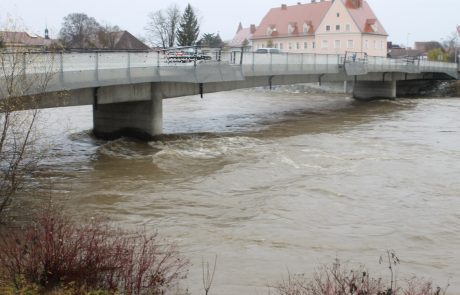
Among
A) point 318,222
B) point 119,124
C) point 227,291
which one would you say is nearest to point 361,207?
point 318,222

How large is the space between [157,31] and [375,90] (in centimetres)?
5726

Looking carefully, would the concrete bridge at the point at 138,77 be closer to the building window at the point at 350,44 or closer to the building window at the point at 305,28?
the building window at the point at 350,44

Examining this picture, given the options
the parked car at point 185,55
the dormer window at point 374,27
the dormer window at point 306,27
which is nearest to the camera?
the parked car at point 185,55

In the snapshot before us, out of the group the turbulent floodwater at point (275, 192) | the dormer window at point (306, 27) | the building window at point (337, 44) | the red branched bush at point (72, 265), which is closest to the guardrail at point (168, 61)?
the turbulent floodwater at point (275, 192)

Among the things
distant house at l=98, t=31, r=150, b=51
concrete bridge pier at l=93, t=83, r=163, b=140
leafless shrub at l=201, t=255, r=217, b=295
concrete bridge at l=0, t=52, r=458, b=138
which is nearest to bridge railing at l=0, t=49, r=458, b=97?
concrete bridge at l=0, t=52, r=458, b=138

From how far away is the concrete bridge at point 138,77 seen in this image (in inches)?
627

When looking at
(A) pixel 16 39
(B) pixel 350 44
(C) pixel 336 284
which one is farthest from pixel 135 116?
(B) pixel 350 44

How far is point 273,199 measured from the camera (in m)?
15.6

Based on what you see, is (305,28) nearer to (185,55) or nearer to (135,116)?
(135,116)

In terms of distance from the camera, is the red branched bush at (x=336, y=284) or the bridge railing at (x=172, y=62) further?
the bridge railing at (x=172, y=62)

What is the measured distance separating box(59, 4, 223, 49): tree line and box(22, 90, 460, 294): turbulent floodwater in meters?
56.3

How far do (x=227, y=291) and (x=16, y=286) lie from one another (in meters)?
3.38

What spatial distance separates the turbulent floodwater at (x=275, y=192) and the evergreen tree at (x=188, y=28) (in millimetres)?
61623

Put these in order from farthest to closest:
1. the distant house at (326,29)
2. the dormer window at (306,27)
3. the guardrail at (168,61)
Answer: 1. the dormer window at (306,27)
2. the distant house at (326,29)
3. the guardrail at (168,61)
